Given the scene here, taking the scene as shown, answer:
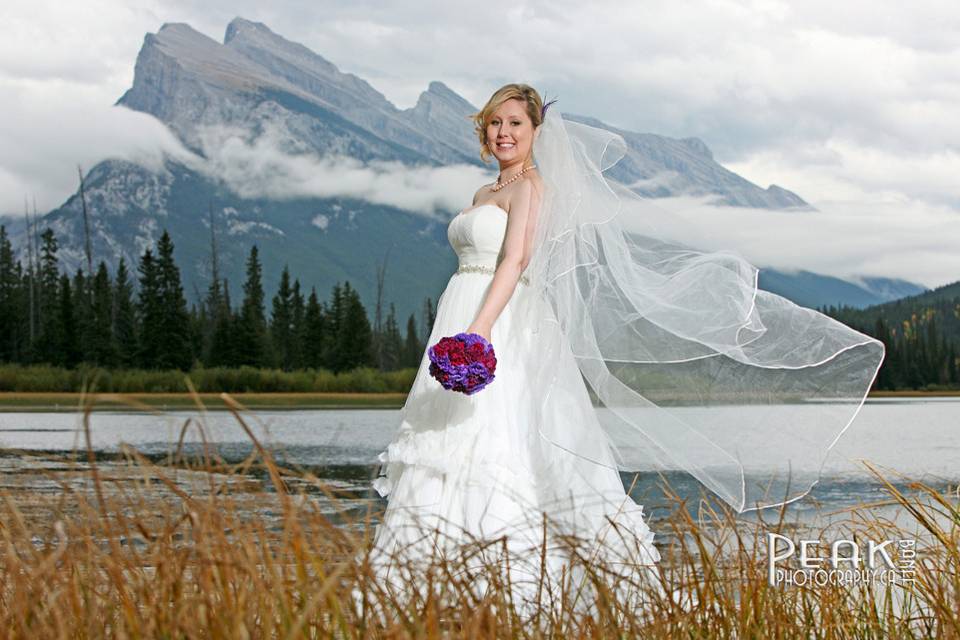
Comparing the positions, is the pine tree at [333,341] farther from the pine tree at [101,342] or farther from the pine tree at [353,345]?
the pine tree at [101,342]

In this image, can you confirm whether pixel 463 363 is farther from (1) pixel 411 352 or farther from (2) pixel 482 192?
(1) pixel 411 352

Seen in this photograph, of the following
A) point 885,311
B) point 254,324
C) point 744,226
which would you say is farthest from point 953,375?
point 744,226

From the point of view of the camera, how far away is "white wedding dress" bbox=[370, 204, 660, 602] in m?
4.66

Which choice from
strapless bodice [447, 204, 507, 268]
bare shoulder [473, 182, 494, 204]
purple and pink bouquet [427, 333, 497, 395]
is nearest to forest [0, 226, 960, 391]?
bare shoulder [473, 182, 494, 204]

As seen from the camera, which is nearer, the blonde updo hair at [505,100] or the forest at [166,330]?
the blonde updo hair at [505,100]

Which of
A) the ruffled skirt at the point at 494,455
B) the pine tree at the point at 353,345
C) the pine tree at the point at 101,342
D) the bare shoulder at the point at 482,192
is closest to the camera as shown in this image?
the ruffled skirt at the point at 494,455

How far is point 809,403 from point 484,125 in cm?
189

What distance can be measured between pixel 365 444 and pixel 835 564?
53.8 feet

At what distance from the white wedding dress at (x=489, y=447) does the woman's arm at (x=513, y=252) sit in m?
0.10

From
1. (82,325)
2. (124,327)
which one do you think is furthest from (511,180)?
(124,327)

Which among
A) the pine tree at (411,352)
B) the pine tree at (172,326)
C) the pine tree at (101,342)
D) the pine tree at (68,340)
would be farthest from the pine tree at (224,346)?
the pine tree at (411,352)

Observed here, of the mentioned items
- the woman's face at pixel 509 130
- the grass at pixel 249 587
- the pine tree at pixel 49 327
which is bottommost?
the grass at pixel 249 587

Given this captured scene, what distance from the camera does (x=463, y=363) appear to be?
4.34 m

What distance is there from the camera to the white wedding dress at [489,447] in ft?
15.3
